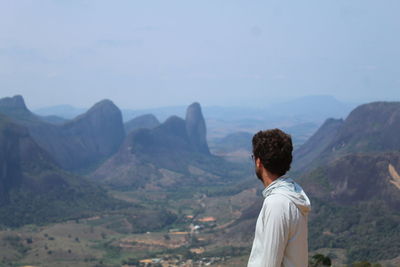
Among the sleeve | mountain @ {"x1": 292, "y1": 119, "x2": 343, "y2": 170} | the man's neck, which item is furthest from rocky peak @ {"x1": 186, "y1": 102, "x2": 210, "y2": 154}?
the sleeve

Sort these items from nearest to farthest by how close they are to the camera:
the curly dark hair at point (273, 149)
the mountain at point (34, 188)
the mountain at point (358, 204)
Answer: the curly dark hair at point (273, 149)
the mountain at point (358, 204)
the mountain at point (34, 188)

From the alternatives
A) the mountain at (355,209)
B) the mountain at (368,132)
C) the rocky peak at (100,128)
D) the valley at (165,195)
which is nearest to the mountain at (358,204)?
the mountain at (355,209)

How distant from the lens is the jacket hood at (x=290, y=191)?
17.1 feet

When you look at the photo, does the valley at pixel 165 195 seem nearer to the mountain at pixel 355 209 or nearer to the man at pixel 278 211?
the mountain at pixel 355 209

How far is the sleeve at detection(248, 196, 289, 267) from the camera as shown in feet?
16.5

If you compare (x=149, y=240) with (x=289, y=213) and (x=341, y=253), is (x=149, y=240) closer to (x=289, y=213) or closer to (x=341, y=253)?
(x=341, y=253)

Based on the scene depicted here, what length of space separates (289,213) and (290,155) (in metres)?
0.65

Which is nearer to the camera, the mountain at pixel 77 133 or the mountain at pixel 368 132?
the mountain at pixel 368 132

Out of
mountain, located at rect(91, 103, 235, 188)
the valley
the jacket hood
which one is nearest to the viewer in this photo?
the jacket hood

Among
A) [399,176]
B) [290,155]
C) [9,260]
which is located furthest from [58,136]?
[290,155]

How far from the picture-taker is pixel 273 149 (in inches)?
212

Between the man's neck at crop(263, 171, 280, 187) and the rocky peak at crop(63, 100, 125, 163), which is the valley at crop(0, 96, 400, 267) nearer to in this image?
the rocky peak at crop(63, 100, 125, 163)

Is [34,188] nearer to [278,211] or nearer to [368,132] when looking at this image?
[368,132]

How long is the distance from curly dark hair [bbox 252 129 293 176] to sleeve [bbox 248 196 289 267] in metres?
0.43
